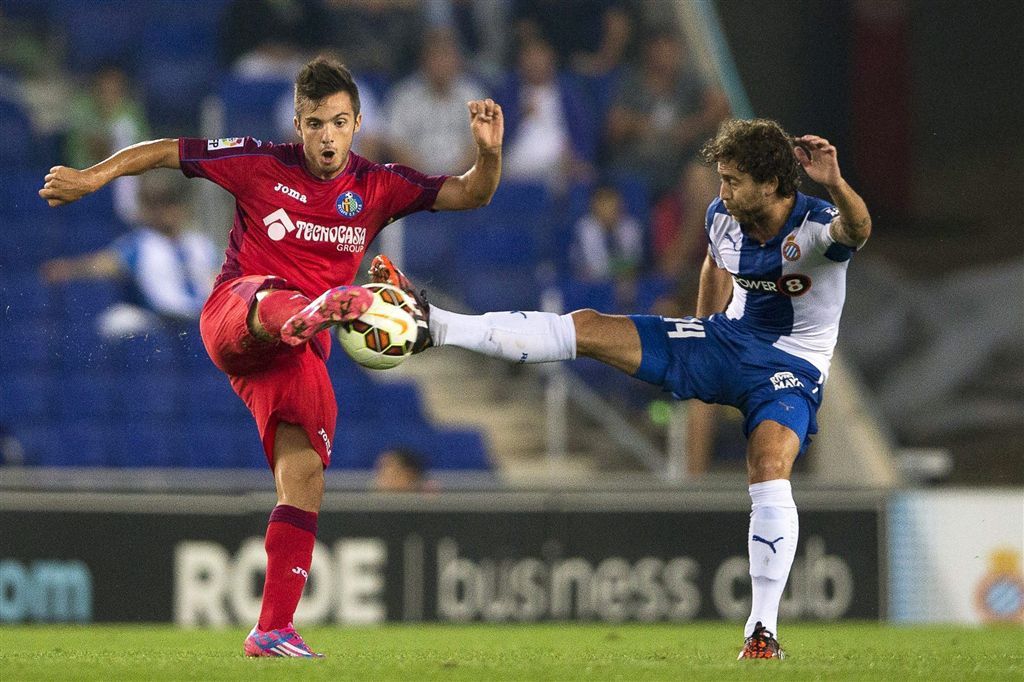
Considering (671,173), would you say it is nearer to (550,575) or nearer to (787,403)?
(550,575)

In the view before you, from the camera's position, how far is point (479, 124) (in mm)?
6543

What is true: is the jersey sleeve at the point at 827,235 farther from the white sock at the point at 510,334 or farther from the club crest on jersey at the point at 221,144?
the club crest on jersey at the point at 221,144

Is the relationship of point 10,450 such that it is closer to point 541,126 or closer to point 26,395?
point 26,395

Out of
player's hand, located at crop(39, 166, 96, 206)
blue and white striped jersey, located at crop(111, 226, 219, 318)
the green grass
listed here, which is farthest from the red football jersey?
blue and white striped jersey, located at crop(111, 226, 219, 318)

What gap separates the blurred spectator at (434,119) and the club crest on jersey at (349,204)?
7369 millimetres

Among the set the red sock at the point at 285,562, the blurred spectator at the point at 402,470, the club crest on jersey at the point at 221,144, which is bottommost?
the red sock at the point at 285,562

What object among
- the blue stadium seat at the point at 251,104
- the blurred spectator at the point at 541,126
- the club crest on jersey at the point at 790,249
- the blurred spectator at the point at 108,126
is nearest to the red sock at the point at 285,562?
the club crest on jersey at the point at 790,249

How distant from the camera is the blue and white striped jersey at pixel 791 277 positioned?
21.4ft

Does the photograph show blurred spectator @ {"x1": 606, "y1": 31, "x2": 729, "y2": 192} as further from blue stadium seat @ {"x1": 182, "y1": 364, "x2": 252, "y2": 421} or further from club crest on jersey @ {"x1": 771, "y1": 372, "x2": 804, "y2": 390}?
Result: club crest on jersey @ {"x1": 771, "y1": 372, "x2": 804, "y2": 390}

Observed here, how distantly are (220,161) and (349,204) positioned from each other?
538 mm

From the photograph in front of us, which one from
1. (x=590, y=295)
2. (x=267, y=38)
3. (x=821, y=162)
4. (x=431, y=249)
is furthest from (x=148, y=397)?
(x=821, y=162)

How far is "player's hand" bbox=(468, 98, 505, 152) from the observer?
6551 mm

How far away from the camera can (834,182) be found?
6.03 metres

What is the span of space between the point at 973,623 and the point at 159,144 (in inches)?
292
